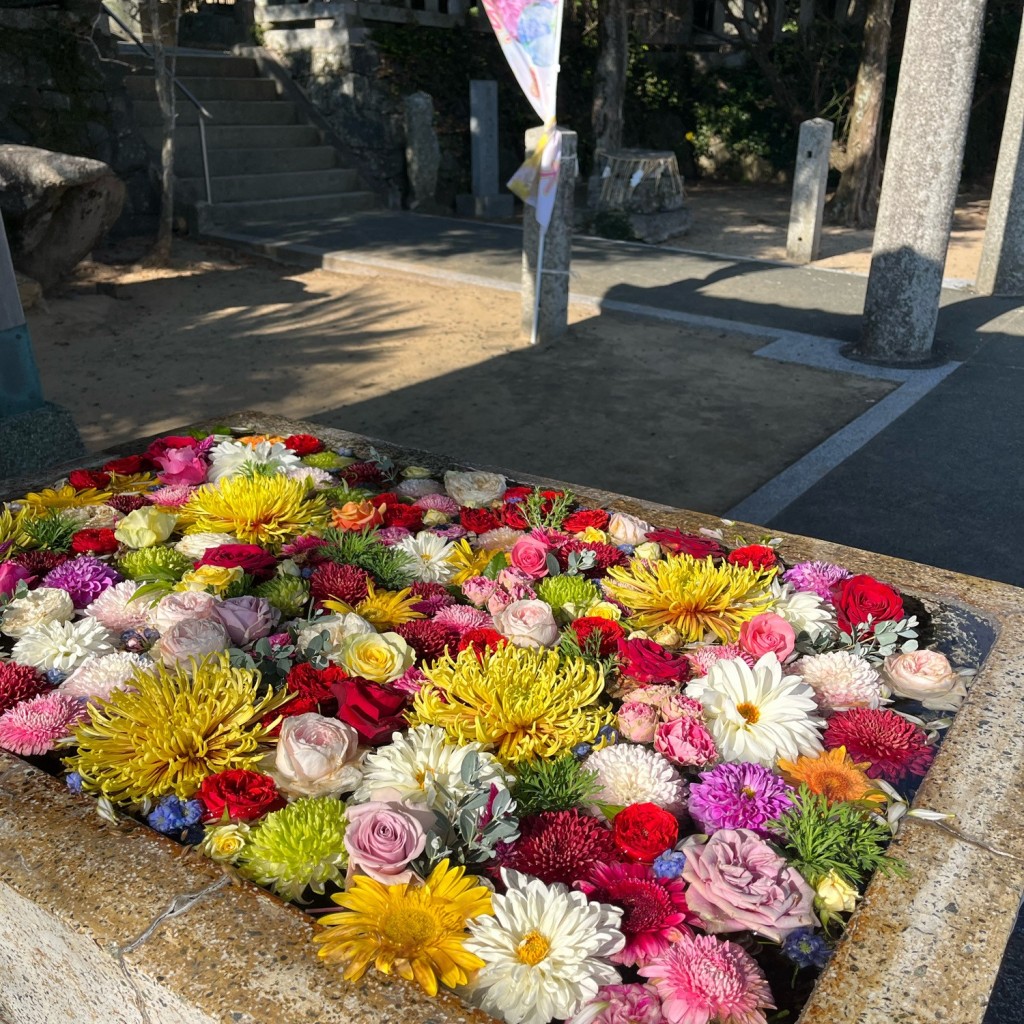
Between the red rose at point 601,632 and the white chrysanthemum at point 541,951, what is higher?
the red rose at point 601,632

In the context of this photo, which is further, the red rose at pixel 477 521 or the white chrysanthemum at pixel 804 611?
the red rose at pixel 477 521

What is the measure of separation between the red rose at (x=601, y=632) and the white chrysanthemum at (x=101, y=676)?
826 millimetres

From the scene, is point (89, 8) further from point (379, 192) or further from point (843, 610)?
point (843, 610)

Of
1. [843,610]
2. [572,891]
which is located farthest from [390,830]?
[843,610]

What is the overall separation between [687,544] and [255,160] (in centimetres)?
1100

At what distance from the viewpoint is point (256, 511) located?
242cm

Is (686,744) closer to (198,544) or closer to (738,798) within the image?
(738,798)

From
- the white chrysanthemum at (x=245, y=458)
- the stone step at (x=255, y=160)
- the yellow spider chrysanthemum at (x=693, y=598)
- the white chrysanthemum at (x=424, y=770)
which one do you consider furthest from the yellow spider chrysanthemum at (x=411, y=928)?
the stone step at (x=255, y=160)

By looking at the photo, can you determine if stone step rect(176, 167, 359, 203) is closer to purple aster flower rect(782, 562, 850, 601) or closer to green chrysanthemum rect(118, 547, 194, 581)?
green chrysanthemum rect(118, 547, 194, 581)

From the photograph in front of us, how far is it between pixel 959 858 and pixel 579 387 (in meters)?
5.01

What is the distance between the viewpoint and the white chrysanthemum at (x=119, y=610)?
2113mm

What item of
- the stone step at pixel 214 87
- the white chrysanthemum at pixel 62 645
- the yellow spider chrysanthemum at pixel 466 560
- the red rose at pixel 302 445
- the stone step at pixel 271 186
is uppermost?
the stone step at pixel 214 87

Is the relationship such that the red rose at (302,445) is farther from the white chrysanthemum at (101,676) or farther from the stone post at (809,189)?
the stone post at (809,189)

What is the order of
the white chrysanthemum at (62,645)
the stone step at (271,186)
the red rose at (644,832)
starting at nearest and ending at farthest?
the red rose at (644,832) → the white chrysanthemum at (62,645) → the stone step at (271,186)
